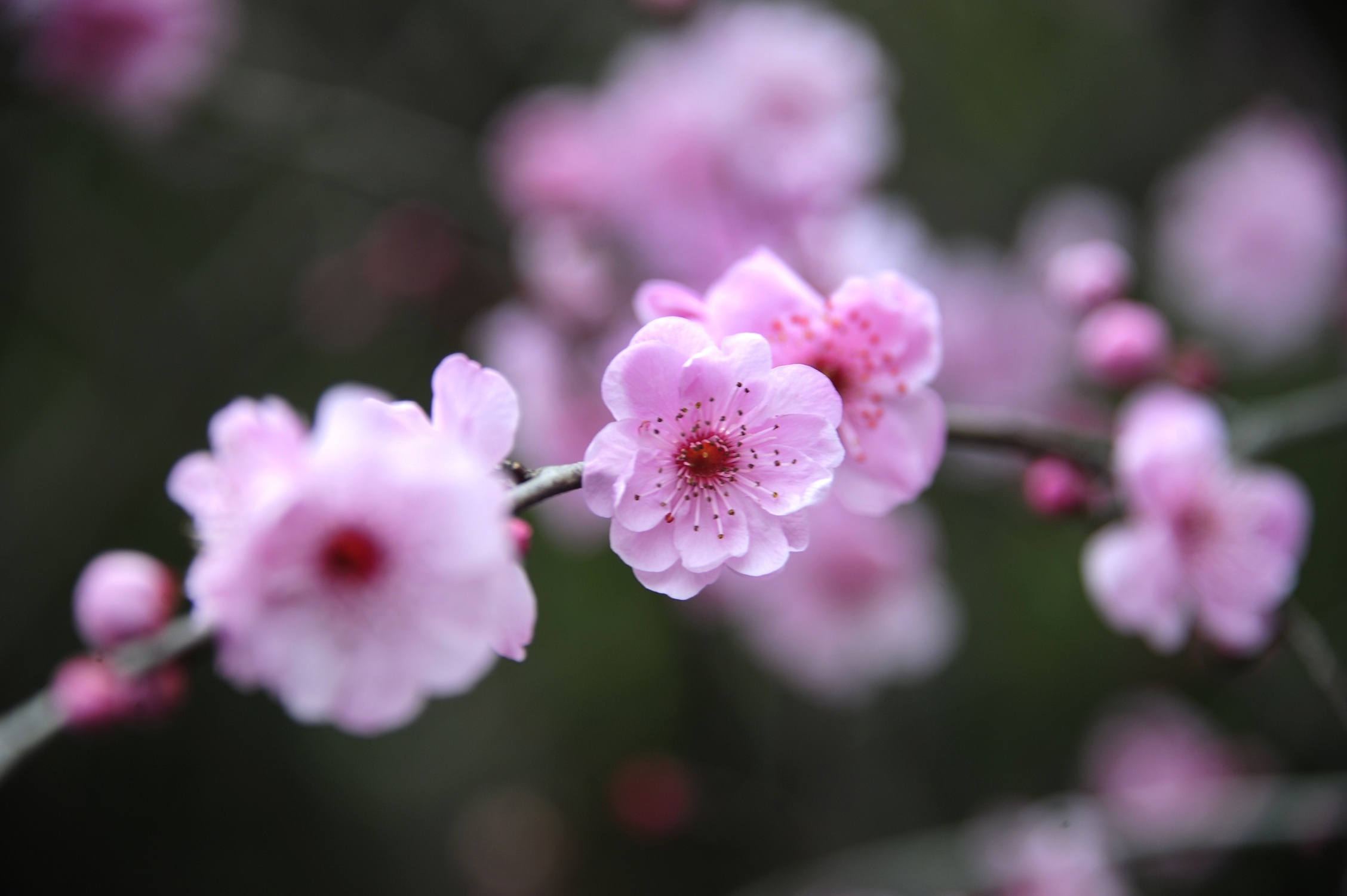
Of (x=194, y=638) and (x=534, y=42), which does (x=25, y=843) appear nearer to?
(x=194, y=638)

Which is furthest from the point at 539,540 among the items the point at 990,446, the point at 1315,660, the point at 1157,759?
the point at 1315,660

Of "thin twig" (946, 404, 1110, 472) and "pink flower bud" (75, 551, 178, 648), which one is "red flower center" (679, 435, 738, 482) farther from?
"pink flower bud" (75, 551, 178, 648)

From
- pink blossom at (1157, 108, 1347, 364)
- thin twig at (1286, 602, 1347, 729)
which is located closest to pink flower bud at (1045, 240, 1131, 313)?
thin twig at (1286, 602, 1347, 729)

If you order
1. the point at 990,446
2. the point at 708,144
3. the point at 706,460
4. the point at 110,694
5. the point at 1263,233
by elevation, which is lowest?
the point at 110,694

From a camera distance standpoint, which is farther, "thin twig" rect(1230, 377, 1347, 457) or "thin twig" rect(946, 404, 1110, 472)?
"thin twig" rect(1230, 377, 1347, 457)

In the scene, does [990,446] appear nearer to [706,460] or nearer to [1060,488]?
[1060,488]

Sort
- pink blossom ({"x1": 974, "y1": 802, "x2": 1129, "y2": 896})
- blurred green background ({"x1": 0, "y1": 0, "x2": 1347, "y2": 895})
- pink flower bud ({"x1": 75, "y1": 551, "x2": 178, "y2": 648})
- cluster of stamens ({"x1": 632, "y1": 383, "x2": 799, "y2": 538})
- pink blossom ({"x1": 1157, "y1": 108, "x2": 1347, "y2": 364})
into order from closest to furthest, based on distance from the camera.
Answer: cluster of stamens ({"x1": 632, "y1": 383, "x2": 799, "y2": 538})
pink flower bud ({"x1": 75, "y1": 551, "x2": 178, "y2": 648})
pink blossom ({"x1": 974, "y1": 802, "x2": 1129, "y2": 896})
blurred green background ({"x1": 0, "y1": 0, "x2": 1347, "y2": 895})
pink blossom ({"x1": 1157, "y1": 108, "x2": 1347, "y2": 364})
